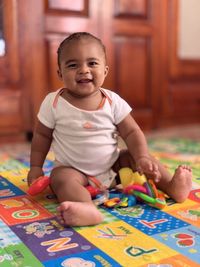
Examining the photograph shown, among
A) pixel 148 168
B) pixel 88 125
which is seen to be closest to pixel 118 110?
pixel 88 125

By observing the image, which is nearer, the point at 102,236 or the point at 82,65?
the point at 102,236

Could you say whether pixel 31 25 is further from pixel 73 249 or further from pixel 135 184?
pixel 73 249

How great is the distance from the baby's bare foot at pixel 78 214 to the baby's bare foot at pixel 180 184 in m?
0.20

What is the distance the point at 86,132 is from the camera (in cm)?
85

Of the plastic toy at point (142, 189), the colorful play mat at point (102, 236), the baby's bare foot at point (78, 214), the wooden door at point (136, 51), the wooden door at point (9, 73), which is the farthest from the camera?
the wooden door at point (136, 51)

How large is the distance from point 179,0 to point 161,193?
1.48 m

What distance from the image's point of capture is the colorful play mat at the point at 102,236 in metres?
0.58

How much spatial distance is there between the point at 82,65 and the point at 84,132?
141 mm

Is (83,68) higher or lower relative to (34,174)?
higher

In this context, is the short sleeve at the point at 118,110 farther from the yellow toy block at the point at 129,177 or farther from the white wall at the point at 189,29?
the white wall at the point at 189,29

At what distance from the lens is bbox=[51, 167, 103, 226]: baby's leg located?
27.1 inches

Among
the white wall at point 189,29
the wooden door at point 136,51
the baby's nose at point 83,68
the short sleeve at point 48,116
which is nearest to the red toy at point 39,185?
the short sleeve at point 48,116

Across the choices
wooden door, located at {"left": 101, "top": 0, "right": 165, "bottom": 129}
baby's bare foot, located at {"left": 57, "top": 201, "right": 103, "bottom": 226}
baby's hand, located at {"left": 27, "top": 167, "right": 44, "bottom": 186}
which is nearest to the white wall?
wooden door, located at {"left": 101, "top": 0, "right": 165, "bottom": 129}

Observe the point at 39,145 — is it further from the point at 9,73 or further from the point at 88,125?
the point at 9,73
